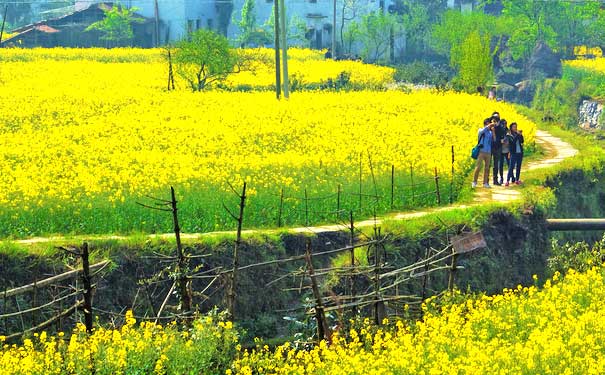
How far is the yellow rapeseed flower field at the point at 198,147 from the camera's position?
24.2 metres

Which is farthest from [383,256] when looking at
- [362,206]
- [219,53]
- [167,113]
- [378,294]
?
[219,53]

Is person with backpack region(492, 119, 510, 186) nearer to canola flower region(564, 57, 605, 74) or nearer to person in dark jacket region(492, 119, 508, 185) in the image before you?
person in dark jacket region(492, 119, 508, 185)

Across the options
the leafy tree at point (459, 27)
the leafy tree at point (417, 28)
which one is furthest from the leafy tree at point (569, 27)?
the leafy tree at point (417, 28)

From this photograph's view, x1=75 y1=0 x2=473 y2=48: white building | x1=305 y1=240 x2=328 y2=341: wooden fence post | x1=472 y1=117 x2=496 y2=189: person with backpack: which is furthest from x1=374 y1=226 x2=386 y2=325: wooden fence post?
x1=75 y1=0 x2=473 y2=48: white building

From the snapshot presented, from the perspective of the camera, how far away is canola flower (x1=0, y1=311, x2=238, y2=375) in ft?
49.2

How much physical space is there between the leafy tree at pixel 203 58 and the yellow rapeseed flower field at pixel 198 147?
181cm

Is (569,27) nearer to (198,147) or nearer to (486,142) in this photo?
(198,147)

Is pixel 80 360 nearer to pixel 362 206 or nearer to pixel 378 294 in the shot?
pixel 378 294

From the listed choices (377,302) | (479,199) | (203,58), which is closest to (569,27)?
(203,58)

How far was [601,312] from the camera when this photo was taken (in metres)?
17.5

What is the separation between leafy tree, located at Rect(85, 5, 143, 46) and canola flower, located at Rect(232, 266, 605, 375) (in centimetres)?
6688

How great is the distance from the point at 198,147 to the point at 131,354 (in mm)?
16975

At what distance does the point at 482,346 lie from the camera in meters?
15.9

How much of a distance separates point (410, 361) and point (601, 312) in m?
3.79
